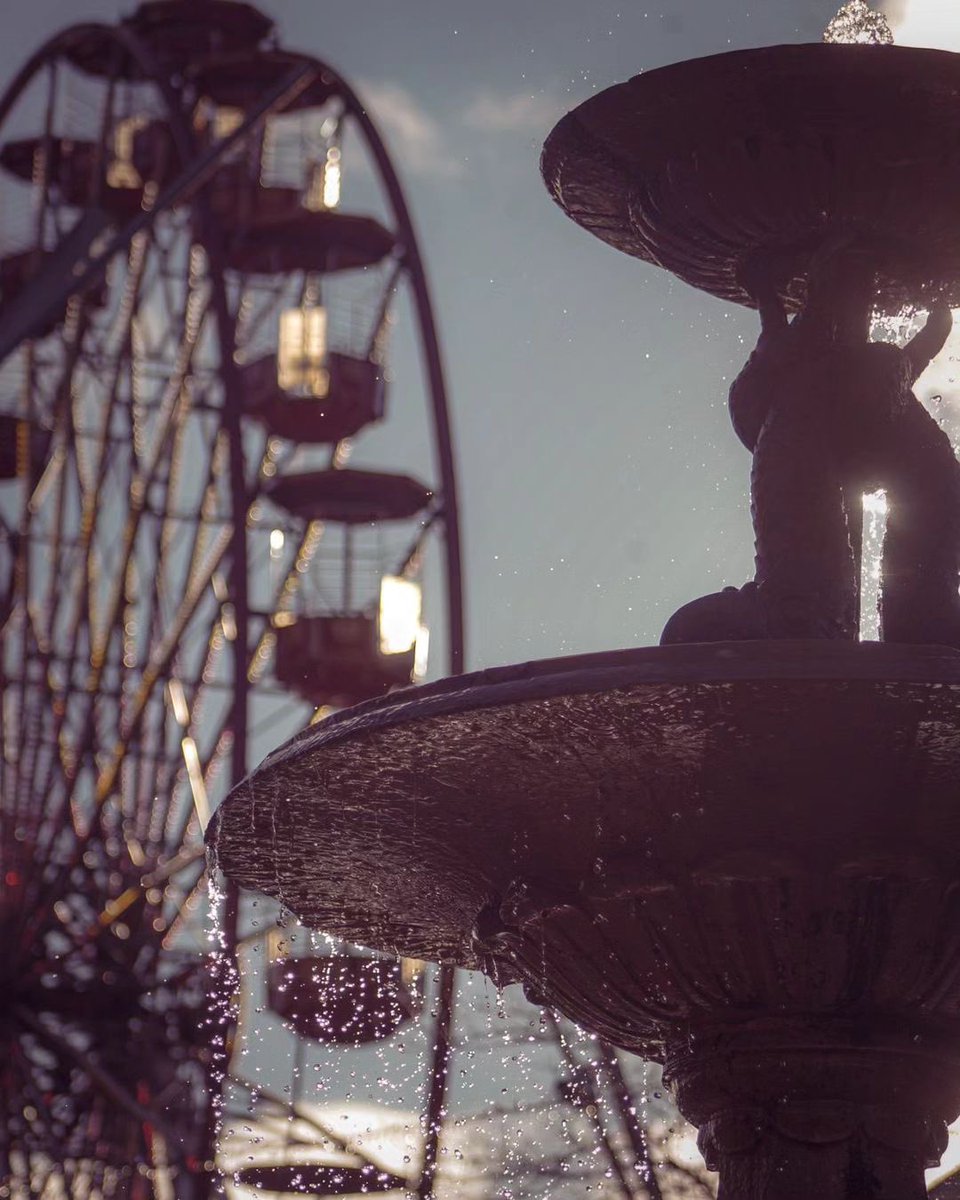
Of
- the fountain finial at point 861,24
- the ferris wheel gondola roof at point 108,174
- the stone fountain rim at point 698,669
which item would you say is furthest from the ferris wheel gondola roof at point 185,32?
the stone fountain rim at point 698,669

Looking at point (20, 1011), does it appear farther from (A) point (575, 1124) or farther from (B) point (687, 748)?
(B) point (687, 748)

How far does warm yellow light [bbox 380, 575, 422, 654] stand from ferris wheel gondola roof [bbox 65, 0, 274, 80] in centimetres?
560

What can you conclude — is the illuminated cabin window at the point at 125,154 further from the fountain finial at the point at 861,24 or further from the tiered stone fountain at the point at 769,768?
the tiered stone fountain at the point at 769,768

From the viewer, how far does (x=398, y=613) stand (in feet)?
70.5

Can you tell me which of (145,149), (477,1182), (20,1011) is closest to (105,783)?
(20,1011)

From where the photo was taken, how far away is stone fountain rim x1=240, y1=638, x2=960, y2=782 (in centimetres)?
479

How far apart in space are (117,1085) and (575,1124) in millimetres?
3903

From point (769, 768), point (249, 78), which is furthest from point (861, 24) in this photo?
point (249, 78)

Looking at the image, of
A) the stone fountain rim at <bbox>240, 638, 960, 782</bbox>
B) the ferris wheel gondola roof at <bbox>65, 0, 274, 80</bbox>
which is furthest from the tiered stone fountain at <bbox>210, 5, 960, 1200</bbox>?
the ferris wheel gondola roof at <bbox>65, 0, 274, 80</bbox>

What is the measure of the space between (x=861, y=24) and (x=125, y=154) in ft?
54.1

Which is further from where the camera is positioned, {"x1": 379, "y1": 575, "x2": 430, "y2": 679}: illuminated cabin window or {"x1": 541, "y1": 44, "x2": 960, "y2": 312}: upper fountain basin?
{"x1": 379, "y1": 575, "x2": 430, "y2": 679}: illuminated cabin window

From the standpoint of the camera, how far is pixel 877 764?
202 inches

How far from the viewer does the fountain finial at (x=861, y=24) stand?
25.3 feet

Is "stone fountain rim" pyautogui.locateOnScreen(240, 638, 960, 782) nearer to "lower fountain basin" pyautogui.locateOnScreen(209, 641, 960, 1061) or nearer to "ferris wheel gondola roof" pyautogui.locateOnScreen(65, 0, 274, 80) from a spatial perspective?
"lower fountain basin" pyautogui.locateOnScreen(209, 641, 960, 1061)
